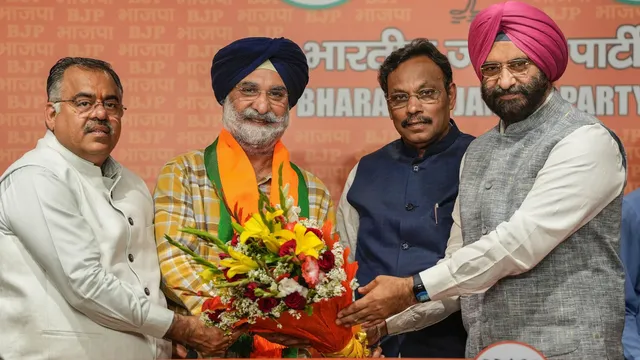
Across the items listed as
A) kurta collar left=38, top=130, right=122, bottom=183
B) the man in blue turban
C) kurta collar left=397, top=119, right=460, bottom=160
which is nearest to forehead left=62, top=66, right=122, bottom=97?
kurta collar left=38, top=130, right=122, bottom=183

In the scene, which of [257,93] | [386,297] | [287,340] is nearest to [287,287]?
[287,340]

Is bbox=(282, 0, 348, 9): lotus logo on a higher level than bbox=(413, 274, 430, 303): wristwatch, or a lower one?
higher

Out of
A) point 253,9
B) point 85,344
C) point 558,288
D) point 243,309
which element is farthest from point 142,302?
point 253,9

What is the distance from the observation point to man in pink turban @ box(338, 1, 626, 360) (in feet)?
9.97

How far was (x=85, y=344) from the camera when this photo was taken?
122 inches

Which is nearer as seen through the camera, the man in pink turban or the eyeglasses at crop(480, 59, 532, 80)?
the man in pink turban

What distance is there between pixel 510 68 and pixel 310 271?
110cm

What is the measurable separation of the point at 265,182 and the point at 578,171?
125 cm

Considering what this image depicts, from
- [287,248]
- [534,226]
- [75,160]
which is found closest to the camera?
[287,248]

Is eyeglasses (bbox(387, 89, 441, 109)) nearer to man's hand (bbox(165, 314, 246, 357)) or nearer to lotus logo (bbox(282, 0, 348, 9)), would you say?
lotus logo (bbox(282, 0, 348, 9))

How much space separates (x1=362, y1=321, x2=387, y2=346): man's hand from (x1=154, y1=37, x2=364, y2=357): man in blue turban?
0.45 meters

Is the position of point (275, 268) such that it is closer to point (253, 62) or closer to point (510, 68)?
point (510, 68)

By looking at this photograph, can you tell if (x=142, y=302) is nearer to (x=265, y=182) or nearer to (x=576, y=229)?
(x=265, y=182)

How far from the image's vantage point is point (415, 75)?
3.78 m
